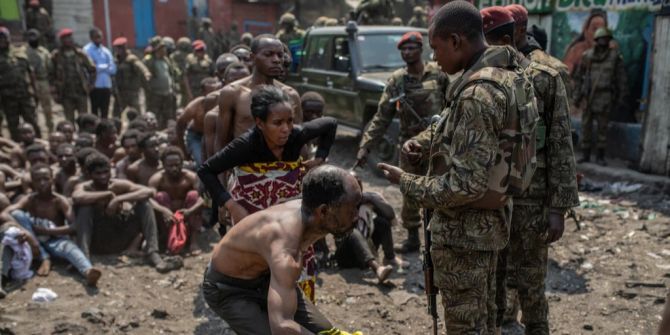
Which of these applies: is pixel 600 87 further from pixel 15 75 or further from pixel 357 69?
pixel 15 75

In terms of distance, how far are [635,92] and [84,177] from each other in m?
7.25

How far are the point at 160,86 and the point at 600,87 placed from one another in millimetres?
7286

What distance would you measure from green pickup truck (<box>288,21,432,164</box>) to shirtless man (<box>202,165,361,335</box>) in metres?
5.21

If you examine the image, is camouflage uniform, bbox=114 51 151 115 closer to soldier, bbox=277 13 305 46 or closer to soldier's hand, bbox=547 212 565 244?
soldier, bbox=277 13 305 46

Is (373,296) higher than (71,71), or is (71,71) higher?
(71,71)

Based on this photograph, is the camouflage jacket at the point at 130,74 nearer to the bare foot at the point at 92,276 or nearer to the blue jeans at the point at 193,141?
the blue jeans at the point at 193,141

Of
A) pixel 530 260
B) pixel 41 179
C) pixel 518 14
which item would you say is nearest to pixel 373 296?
pixel 530 260

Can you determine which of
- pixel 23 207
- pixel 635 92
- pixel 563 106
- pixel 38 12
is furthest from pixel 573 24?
pixel 38 12

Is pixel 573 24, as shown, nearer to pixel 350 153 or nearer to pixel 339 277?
pixel 350 153

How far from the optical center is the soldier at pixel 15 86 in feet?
31.8

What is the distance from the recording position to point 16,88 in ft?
32.1

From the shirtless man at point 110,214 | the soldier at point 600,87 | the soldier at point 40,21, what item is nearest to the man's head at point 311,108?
the shirtless man at point 110,214

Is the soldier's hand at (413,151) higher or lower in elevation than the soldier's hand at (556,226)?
higher

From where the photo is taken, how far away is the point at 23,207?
5.45 meters
